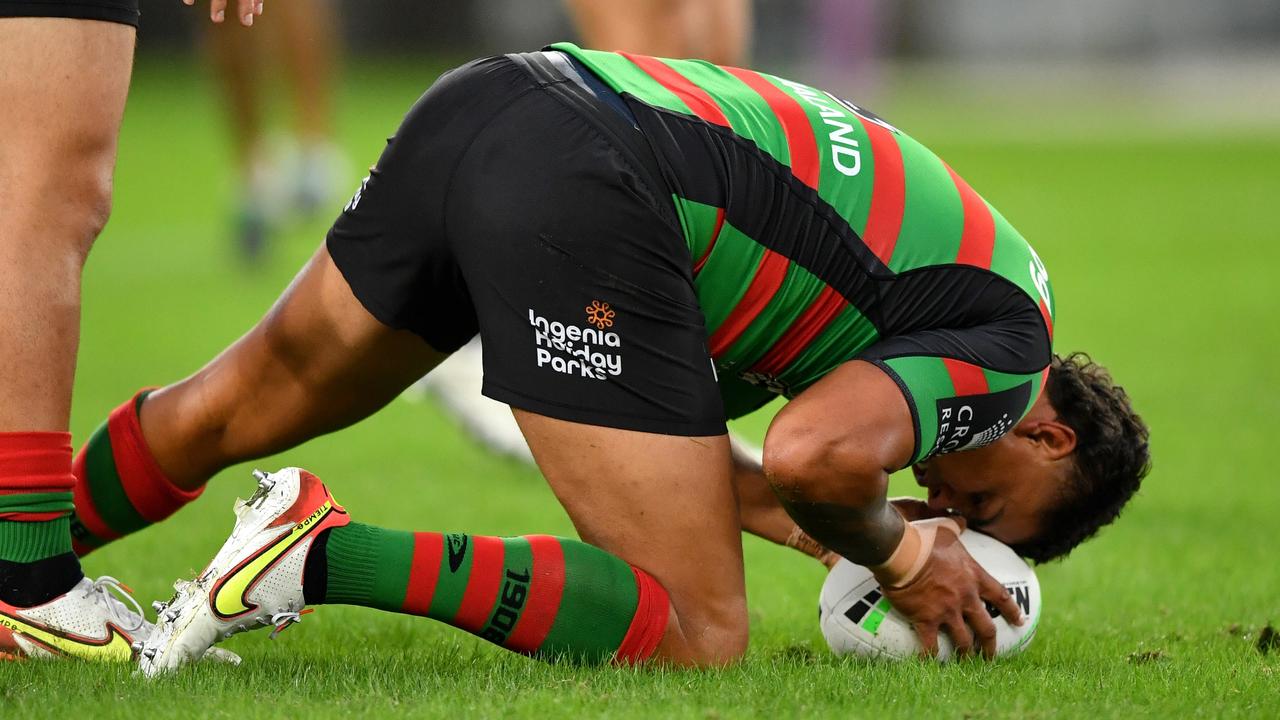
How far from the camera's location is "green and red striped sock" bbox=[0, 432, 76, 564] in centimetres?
314

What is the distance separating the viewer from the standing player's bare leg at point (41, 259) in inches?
124

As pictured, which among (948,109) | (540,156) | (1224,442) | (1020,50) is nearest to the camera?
(540,156)

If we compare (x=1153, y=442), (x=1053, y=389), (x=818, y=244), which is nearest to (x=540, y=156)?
(x=818, y=244)

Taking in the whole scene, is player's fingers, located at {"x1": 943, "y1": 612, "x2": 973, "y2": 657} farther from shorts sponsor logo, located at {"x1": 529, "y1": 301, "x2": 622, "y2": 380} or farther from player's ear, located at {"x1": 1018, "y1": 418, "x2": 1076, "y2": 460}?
shorts sponsor logo, located at {"x1": 529, "y1": 301, "x2": 622, "y2": 380}

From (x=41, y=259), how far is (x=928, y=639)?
1889mm

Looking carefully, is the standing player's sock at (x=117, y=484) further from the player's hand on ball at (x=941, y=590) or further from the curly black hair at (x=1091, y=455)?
the curly black hair at (x=1091, y=455)

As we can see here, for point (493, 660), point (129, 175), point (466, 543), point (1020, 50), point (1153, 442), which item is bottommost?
point (1020, 50)

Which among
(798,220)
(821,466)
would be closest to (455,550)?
(821,466)

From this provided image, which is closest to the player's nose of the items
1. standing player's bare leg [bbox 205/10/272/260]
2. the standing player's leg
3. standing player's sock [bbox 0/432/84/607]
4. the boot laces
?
the standing player's leg

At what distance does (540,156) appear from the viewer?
313 centimetres

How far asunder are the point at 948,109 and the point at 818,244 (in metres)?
23.7

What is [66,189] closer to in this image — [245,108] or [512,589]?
[512,589]

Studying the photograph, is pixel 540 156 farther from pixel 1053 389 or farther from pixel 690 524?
pixel 1053 389

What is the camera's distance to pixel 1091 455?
11.4 feet
